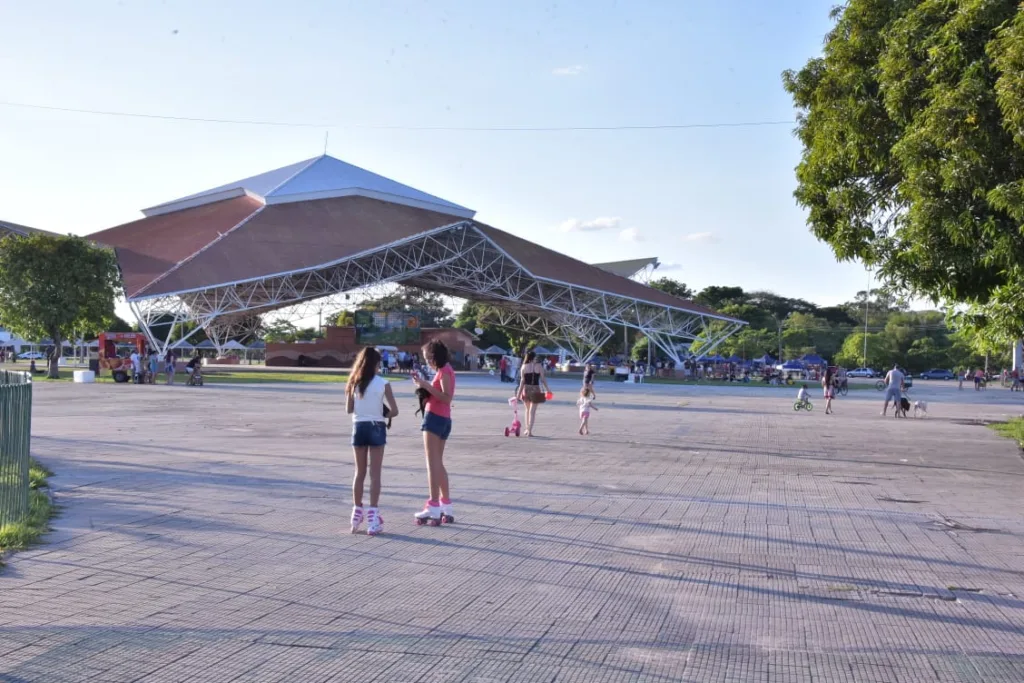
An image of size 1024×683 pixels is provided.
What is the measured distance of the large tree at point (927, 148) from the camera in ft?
41.7

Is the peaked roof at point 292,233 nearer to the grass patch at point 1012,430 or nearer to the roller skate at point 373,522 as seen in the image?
the grass patch at point 1012,430

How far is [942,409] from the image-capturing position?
111ft

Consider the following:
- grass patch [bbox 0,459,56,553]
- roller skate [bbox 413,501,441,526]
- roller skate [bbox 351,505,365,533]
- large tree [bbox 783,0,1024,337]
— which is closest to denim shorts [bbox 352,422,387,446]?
roller skate [bbox 351,505,365,533]

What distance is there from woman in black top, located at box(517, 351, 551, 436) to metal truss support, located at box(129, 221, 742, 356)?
127 ft

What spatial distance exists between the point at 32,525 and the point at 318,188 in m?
65.2

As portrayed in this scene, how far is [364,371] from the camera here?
820cm

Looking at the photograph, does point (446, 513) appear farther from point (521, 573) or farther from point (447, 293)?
point (447, 293)

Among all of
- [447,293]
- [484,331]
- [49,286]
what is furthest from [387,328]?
[49,286]

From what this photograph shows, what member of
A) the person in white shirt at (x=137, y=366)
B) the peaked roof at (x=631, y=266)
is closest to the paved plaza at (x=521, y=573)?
the person in white shirt at (x=137, y=366)

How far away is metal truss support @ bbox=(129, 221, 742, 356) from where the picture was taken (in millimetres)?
60000

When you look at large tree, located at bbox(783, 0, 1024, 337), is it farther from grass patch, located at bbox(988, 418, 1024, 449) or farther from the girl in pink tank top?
the girl in pink tank top

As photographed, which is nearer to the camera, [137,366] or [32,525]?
[32,525]

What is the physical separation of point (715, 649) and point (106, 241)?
64.2m

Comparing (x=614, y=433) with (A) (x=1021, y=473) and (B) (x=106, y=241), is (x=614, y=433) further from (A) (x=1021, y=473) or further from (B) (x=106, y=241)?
(B) (x=106, y=241)
